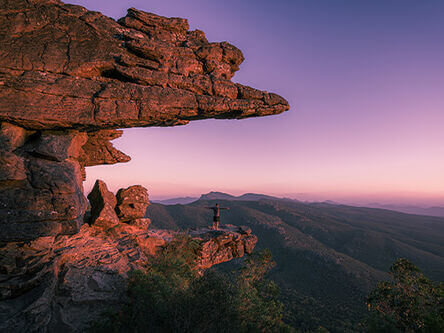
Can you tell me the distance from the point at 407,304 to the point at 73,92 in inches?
1011

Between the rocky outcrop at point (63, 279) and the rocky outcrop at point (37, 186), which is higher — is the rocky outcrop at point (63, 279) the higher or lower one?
the lower one

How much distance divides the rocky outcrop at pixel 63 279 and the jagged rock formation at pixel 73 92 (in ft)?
4.89

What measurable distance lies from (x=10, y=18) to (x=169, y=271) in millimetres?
18583

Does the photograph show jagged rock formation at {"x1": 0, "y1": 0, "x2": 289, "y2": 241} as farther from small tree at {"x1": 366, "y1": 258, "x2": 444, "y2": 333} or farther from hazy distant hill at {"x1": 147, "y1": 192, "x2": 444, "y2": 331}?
hazy distant hill at {"x1": 147, "y1": 192, "x2": 444, "y2": 331}

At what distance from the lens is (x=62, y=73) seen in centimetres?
1109

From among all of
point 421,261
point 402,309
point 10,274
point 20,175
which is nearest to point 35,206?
point 20,175

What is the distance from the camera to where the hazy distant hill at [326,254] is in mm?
58703

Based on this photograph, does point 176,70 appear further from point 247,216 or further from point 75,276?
point 247,216

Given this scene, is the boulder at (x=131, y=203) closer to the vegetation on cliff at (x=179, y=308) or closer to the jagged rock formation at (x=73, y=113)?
the jagged rock formation at (x=73, y=113)

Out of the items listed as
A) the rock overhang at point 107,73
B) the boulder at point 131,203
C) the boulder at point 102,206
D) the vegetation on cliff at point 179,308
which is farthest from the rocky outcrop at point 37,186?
the vegetation on cliff at point 179,308

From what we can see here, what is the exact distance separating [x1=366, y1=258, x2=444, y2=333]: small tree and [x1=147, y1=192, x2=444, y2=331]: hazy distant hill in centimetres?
4435

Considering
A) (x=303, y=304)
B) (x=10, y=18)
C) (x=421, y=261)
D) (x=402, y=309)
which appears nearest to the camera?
(x=10, y=18)

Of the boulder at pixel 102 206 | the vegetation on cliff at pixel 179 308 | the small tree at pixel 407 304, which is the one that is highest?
the boulder at pixel 102 206

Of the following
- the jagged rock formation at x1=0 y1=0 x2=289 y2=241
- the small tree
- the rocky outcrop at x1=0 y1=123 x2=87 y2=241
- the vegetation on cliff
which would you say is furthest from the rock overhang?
the small tree
